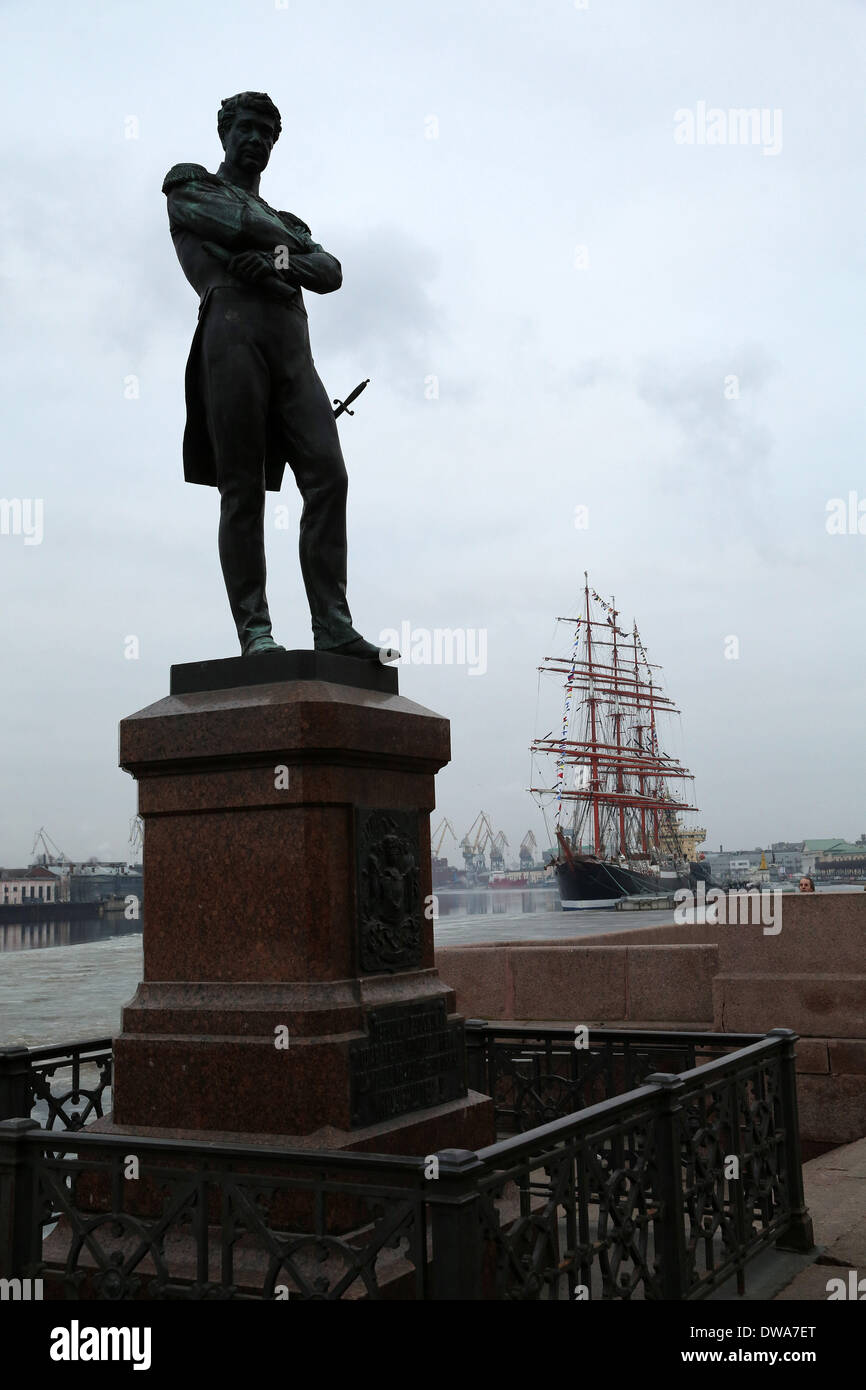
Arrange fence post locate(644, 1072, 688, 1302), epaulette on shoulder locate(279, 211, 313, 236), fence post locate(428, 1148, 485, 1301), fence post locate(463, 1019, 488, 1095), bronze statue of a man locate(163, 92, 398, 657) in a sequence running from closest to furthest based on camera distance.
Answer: fence post locate(428, 1148, 485, 1301)
fence post locate(644, 1072, 688, 1302)
bronze statue of a man locate(163, 92, 398, 657)
epaulette on shoulder locate(279, 211, 313, 236)
fence post locate(463, 1019, 488, 1095)

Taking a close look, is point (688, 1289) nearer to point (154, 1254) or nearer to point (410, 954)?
point (410, 954)

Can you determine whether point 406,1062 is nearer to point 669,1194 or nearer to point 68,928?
point 669,1194

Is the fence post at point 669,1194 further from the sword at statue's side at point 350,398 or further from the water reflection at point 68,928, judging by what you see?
the water reflection at point 68,928

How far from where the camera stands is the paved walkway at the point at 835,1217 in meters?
5.04

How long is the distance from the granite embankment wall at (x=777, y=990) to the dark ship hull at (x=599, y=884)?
242ft

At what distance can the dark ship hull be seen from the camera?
84062 mm

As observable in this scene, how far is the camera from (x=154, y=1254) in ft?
11.8

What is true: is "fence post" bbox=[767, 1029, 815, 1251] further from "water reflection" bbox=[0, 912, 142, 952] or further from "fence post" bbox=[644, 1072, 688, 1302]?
"water reflection" bbox=[0, 912, 142, 952]

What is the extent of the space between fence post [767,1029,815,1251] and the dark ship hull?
79.1 meters

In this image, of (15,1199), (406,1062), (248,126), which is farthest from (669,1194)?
(248,126)

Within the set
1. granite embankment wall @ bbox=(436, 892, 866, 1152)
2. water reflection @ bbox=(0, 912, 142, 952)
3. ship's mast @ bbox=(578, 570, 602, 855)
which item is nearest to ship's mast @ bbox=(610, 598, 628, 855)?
ship's mast @ bbox=(578, 570, 602, 855)
